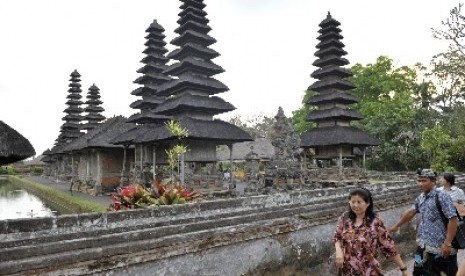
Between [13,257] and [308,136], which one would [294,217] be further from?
[308,136]

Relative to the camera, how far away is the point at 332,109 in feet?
86.9

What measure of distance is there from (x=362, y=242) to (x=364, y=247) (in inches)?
2.1

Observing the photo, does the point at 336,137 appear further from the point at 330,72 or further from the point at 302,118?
the point at 302,118

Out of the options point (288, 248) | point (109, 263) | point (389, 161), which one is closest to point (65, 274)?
point (109, 263)

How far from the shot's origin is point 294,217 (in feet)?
19.4

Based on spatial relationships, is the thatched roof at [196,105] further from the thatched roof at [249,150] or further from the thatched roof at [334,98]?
the thatched roof at [249,150]

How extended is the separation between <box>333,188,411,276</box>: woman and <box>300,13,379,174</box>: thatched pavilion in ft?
69.7

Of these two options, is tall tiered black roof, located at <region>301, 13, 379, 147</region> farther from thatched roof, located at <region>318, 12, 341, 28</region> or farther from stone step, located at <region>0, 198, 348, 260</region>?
stone step, located at <region>0, 198, 348, 260</region>

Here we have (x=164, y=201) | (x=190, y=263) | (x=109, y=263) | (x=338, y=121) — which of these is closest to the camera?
(x=109, y=263)

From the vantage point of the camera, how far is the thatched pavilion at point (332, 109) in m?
25.2

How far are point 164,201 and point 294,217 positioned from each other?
2473 millimetres

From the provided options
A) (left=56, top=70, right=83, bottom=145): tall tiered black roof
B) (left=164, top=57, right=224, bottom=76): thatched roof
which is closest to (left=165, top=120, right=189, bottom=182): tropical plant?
(left=164, top=57, right=224, bottom=76): thatched roof

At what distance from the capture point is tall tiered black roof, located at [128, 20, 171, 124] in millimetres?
24906

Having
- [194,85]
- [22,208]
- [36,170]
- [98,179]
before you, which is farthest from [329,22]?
[36,170]
